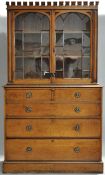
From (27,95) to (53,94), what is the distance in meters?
0.29

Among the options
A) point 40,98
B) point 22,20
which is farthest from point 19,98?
point 22,20

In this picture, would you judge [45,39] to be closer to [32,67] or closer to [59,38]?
[59,38]

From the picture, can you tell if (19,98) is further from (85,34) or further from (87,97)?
(85,34)

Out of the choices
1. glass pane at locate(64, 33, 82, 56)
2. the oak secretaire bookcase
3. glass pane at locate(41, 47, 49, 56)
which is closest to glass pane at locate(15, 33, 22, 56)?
the oak secretaire bookcase

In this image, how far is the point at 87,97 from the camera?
159 inches

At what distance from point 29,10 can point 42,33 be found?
11.6 inches

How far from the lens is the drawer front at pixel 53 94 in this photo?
4.04 m

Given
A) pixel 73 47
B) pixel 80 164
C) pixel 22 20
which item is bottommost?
pixel 80 164

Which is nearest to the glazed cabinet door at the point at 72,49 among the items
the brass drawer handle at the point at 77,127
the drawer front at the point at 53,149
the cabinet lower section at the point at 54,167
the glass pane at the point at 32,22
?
the glass pane at the point at 32,22

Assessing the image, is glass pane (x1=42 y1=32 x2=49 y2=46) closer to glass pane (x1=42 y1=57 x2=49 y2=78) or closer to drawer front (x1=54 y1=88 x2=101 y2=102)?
glass pane (x1=42 y1=57 x2=49 y2=78)

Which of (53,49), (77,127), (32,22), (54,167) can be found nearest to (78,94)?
(77,127)

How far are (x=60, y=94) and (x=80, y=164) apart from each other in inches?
32.4

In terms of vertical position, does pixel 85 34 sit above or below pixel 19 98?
above

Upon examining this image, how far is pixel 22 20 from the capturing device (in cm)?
412
